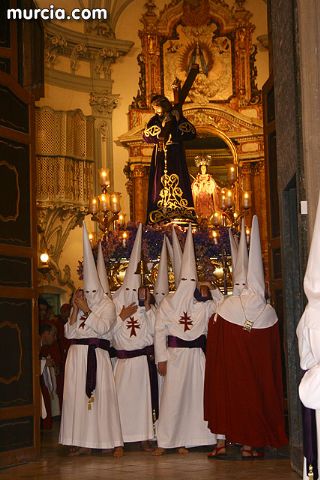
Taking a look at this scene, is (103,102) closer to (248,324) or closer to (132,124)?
(132,124)

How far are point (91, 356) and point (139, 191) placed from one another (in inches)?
406

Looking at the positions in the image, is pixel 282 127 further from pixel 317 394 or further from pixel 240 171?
pixel 240 171

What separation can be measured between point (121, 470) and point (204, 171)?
1162 cm

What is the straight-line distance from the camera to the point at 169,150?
56.1 ft

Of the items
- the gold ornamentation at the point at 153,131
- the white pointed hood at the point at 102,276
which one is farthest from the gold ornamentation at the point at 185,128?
the white pointed hood at the point at 102,276

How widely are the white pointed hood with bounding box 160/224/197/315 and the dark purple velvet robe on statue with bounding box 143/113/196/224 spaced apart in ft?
19.3

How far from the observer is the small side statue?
16.4 meters

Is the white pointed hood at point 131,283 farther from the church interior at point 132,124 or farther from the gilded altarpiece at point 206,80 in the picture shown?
the gilded altarpiece at point 206,80

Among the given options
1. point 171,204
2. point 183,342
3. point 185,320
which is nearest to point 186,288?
Result: point 185,320

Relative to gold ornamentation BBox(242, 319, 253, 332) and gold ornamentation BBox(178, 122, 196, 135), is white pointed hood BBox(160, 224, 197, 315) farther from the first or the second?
gold ornamentation BBox(178, 122, 196, 135)

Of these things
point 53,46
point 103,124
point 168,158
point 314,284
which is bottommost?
point 314,284

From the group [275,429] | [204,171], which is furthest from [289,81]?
[204,171]

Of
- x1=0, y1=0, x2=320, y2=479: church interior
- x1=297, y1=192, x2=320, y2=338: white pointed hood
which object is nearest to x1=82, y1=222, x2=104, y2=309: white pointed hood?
x1=0, y1=0, x2=320, y2=479: church interior

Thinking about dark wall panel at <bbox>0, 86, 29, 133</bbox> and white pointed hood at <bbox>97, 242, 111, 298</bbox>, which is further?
white pointed hood at <bbox>97, 242, 111, 298</bbox>
